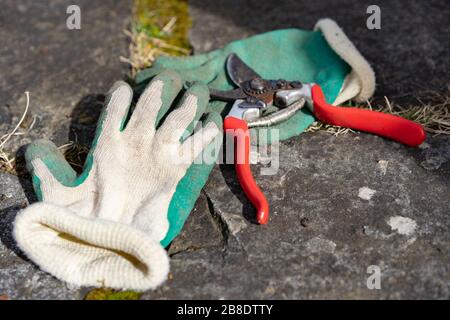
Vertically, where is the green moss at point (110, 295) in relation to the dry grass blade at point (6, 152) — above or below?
below

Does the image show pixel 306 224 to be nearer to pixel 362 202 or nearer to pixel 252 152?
Answer: pixel 362 202

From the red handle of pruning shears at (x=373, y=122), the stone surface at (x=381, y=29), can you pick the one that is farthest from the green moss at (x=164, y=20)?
the red handle of pruning shears at (x=373, y=122)

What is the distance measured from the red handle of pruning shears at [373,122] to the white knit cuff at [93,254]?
2.54 feet

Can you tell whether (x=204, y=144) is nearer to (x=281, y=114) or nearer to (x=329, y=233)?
(x=281, y=114)

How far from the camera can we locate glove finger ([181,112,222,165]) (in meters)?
→ 1.93

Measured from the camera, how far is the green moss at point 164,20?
275 cm

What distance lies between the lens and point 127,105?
6.75 feet

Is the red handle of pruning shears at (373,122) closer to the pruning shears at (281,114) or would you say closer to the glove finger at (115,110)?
the pruning shears at (281,114)

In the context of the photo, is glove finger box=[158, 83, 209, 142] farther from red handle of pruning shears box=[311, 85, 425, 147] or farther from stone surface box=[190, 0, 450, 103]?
stone surface box=[190, 0, 450, 103]

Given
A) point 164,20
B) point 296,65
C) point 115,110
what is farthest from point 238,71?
point 164,20

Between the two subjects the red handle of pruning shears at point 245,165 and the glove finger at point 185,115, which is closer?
the red handle of pruning shears at point 245,165

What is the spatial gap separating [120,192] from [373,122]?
83 cm

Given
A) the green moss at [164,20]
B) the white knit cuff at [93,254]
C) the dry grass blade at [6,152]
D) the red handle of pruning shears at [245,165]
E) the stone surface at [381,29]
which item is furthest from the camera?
the green moss at [164,20]
